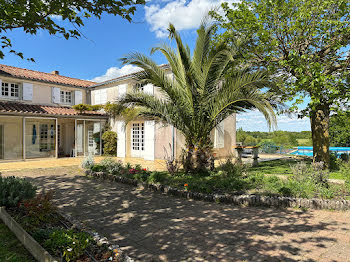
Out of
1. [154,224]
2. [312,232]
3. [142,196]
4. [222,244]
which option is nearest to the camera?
[222,244]

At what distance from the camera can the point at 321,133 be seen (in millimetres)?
9352

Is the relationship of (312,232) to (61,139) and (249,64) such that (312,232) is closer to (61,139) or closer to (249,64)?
(249,64)

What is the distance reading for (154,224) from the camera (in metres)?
4.45

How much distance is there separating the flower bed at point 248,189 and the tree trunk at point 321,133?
3596 mm

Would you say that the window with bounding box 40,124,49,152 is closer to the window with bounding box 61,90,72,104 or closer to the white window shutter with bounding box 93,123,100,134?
the white window shutter with bounding box 93,123,100,134

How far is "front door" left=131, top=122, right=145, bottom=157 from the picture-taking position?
617 inches

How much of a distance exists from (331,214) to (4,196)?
6869 mm

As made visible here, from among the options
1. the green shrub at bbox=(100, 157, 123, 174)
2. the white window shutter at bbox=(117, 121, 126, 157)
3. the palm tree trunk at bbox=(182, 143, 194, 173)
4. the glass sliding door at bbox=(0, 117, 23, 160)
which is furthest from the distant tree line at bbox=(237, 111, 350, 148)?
the glass sliding door at bbox=(0, 117, 23, 160)

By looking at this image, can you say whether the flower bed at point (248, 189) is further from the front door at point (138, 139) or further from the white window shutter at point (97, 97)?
the white window shutter at point (97, 97)

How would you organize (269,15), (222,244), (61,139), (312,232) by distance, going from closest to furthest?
1. (222,244)
2. (312,232)
3. (269,15)
4. (61,139)

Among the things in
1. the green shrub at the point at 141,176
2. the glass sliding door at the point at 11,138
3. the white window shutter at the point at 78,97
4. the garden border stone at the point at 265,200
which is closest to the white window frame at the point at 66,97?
the white window shutter at the point at 78,97

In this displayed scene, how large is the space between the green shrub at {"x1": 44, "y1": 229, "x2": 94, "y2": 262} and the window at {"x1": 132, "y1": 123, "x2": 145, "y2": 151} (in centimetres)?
1252

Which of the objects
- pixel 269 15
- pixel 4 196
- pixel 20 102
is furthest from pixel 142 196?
pixel 20 102

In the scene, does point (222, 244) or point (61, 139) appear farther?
point (61, 139)
